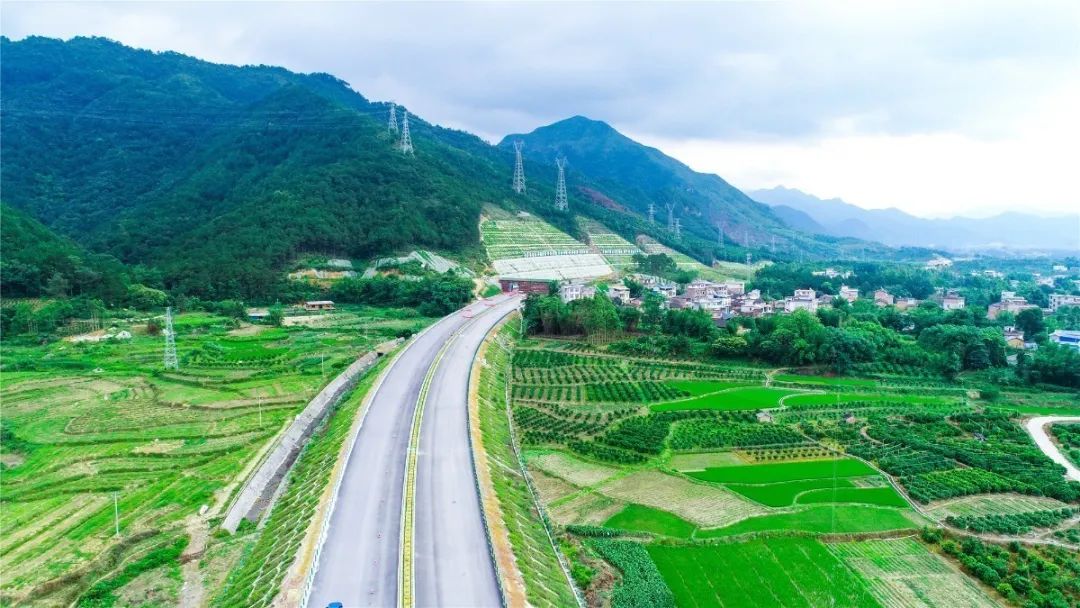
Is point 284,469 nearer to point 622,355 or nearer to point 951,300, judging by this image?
point 622,355

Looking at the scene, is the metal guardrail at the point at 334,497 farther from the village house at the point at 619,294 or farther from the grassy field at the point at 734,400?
the village house at the point at 619,294

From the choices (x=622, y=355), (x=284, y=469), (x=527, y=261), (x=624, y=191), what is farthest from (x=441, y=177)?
(x=624, y=191)

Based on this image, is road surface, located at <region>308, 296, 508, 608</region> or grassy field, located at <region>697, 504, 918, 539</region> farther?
grassy field, located at <region>697, 504, 918, 539</region>

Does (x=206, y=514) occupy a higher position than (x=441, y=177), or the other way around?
(x=441, y=177)

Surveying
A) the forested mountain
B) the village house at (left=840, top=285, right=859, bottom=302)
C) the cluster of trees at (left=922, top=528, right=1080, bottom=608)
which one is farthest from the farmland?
the village house at (left=840, top=285, right=859, bottom=302)

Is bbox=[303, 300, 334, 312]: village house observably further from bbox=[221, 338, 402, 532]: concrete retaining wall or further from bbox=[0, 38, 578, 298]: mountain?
bbox=[221, 338, 402, 532]: concrete retaining wall

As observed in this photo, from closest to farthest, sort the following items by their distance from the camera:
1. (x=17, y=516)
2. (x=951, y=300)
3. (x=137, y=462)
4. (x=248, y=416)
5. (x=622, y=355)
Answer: (x=17, y=516)
(x=137, y=462)
(x=248, y=416)
(x=622, y=355)
(x=951, y=300)
